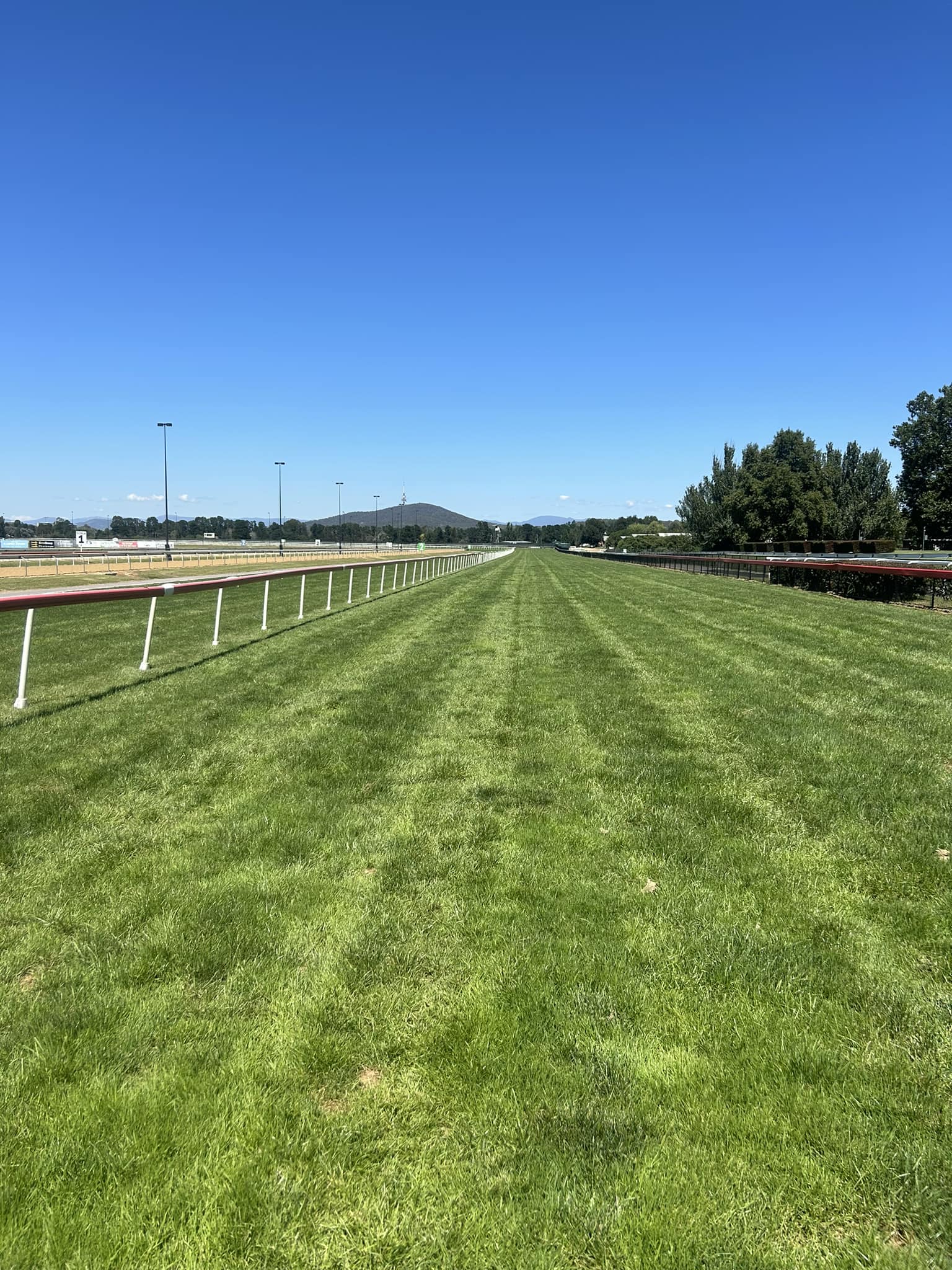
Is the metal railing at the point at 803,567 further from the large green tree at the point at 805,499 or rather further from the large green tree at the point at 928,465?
the large green tree at the point at 928,465

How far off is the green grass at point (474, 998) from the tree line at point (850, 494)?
7143 cm

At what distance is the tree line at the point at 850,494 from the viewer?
256 ft

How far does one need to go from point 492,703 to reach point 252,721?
2.79 metres

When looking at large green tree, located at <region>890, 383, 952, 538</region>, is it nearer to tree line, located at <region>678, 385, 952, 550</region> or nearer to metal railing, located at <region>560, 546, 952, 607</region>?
tree line, located at <region>678, 385, 952, 550</region>

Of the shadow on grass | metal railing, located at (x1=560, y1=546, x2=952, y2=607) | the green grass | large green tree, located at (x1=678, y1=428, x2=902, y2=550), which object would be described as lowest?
the green grass

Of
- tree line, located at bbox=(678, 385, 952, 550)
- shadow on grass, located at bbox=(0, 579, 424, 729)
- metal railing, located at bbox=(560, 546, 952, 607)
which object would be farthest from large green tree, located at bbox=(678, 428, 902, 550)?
shadow on grass, located at bbox=(0, 579, 424, 729)

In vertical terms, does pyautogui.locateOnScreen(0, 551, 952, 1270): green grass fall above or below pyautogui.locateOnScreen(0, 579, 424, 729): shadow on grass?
below

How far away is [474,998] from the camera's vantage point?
9.42ft

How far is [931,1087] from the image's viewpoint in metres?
2.43

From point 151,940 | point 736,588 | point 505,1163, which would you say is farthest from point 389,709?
point 736,588

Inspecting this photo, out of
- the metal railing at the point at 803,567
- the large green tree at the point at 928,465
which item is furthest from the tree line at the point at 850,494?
the metal railing at the point at 803,567

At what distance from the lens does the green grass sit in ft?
6.43

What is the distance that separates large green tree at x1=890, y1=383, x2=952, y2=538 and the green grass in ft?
287

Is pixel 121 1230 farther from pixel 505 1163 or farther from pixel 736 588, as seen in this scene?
pixel 736 588
